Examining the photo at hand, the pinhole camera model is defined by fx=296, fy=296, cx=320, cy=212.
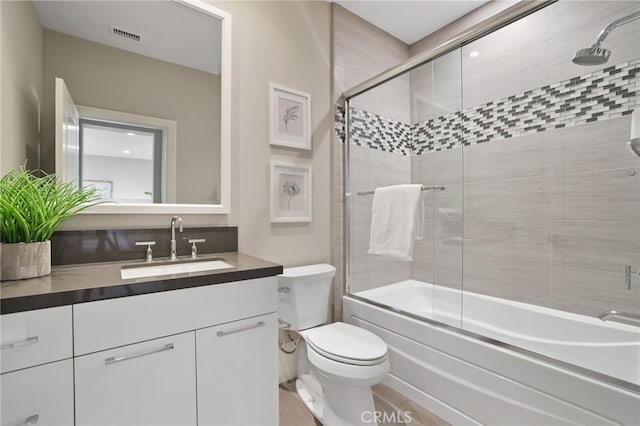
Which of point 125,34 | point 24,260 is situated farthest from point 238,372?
point 125,34

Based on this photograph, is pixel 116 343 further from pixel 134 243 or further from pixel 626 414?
pixel 626 414

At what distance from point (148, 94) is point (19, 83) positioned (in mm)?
453

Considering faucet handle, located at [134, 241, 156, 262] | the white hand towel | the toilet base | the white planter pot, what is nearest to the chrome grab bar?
the white hand towel

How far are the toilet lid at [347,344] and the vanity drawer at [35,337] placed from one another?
39.4 inches

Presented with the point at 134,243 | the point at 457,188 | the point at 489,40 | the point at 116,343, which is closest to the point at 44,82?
the point at 134,243

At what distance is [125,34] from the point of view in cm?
138

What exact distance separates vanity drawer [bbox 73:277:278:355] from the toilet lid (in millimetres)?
435

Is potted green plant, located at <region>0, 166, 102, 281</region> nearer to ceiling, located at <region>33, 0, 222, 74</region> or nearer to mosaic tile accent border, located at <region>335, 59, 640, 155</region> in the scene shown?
ceiling, located at <region>33, 0, 222, 74</region>

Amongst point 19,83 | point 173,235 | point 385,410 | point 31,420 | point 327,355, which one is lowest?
point 385,410

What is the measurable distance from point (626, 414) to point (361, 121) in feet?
→ 6.43

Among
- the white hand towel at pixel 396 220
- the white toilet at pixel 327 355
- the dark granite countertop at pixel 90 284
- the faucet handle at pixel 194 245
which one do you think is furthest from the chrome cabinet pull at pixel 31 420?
the white hand towel at pixel 396 220

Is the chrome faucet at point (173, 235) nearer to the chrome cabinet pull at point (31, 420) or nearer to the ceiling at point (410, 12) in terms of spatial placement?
the chrome cabinet pull at point (31, 420)

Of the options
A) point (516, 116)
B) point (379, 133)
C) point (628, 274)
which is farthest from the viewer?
point (379, 133)

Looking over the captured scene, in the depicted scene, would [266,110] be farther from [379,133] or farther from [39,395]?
[39,395]
